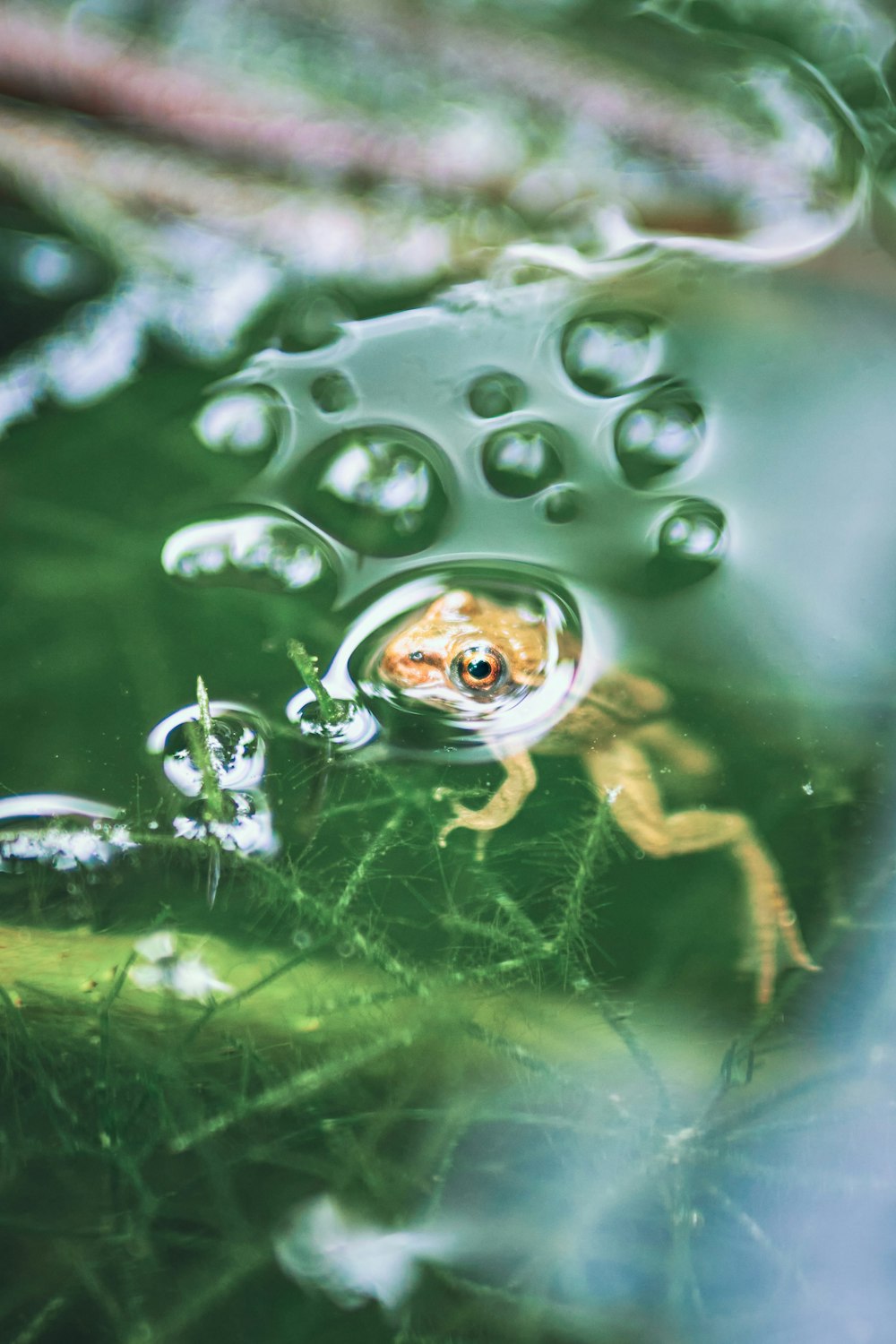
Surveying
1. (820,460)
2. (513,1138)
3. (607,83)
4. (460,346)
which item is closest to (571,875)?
(513,1138)

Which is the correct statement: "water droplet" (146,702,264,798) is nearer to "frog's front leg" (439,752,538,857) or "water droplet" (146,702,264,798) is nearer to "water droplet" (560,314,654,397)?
"frog's front leg" (439,752,538,857)

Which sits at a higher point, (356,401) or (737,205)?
(737,205)

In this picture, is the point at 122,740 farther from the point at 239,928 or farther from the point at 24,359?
the point at 24,359

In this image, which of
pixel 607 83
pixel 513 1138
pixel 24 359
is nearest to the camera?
A: pixel 513 1138

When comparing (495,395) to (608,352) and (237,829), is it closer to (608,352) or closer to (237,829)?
(608,352)

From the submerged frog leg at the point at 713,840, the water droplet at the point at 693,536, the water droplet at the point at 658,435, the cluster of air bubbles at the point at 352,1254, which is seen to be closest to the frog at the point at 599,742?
the submerged frog leg at the point at 713,840

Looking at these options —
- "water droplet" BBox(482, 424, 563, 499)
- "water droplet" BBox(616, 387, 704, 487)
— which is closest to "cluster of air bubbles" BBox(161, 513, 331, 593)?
"water droplet" BBox(482, 424, 563, 499)

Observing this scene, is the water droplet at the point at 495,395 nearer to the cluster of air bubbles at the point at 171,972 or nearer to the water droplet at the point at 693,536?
the water droplet at the point at 693,536
